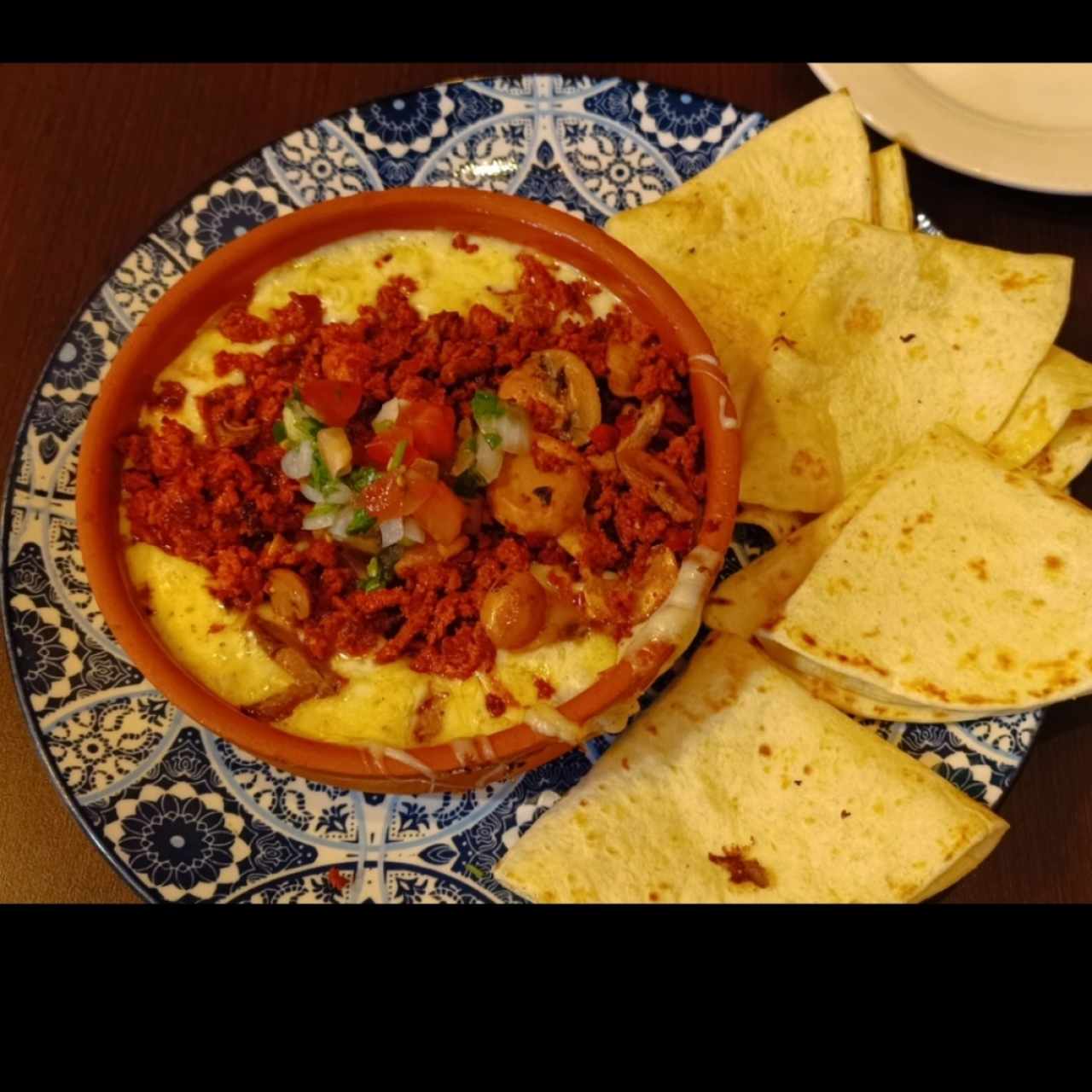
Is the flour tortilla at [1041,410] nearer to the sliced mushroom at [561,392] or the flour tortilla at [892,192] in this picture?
the flour tortilla at [892,192]

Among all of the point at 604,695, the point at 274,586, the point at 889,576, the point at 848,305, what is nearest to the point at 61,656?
the point at 274,586

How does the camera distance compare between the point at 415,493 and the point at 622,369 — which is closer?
the point at 415,493

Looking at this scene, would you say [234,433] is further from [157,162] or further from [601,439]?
[157,162]

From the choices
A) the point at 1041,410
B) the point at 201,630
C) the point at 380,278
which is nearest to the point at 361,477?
the point at 201,630

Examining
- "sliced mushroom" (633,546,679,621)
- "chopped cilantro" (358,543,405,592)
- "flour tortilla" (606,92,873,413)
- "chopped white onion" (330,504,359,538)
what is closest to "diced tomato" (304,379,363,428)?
"chopped white onion" (330,504,359,538)

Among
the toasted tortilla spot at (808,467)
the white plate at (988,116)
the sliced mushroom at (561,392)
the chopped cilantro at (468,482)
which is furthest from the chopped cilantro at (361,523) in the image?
the white plate at (988,116)

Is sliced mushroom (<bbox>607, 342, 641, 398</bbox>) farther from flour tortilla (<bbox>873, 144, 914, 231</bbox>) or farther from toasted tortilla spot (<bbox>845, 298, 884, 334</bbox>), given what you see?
flour tortilla (<bbox>873, 144, 914, 231</bbox>)
